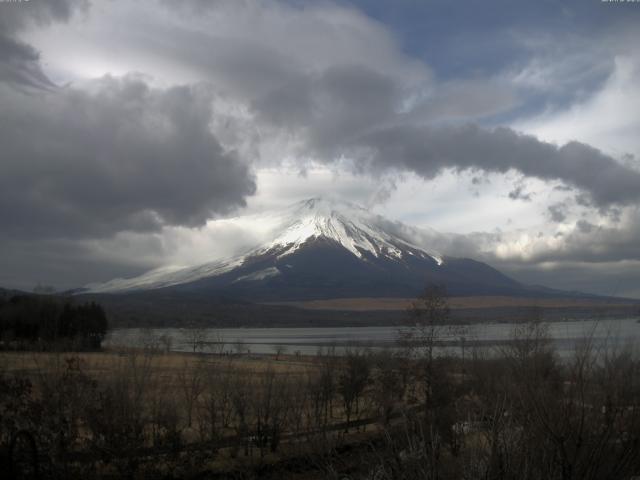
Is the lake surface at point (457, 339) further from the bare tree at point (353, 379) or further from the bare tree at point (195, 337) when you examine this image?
the bare tree at point (353, 379)

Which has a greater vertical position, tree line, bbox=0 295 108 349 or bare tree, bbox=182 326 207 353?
tree line, bbox=0 295 108 349

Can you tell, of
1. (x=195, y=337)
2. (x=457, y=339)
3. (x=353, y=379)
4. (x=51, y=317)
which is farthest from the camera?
(x=195, y=337)

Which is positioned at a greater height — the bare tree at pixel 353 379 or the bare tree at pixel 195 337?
the bare tree at pixel 353 379

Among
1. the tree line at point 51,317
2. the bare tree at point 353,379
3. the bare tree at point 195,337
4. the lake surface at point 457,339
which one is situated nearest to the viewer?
the lake surface at point 457,339

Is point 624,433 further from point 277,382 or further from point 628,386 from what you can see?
point 277,382

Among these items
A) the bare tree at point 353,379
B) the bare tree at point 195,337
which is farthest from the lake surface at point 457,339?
the bare tree at point 353,379

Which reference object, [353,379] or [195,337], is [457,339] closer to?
[353,379]

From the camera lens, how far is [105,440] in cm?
1778

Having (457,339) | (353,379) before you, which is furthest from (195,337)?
(353,379)

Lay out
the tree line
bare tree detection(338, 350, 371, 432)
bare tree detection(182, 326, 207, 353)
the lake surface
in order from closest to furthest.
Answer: the lake surface, bare tree detection(338, 350, 371, 432), the tree line, bare tree detection(182, 326, 207, 353)

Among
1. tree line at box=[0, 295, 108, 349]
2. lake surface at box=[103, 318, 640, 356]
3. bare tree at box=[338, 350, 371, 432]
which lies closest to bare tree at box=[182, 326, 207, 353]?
lake surface at box=[103, 318, 640, 356]

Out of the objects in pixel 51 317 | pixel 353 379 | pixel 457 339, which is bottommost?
pixel 353 379

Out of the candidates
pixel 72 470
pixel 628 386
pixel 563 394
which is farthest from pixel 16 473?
pixel 628 386

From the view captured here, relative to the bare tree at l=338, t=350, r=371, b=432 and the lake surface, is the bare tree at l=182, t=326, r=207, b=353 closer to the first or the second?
the lake surface
